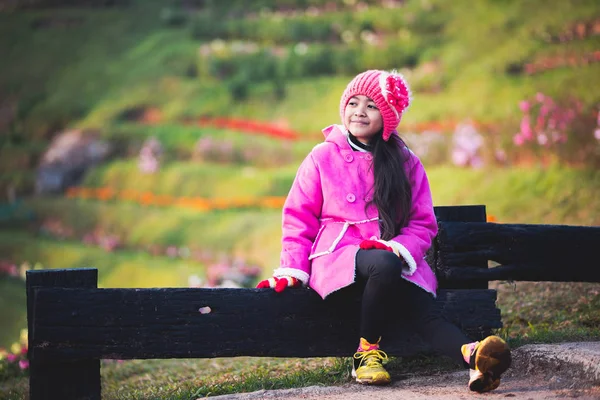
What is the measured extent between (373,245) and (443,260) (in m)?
0.46

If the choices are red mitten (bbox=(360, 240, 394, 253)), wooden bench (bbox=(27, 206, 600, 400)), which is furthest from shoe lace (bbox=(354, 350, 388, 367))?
red mitten (bbox=(360, 240, 394, 253))

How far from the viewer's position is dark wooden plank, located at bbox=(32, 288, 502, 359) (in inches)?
126

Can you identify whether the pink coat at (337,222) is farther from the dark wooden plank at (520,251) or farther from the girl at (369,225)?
the dark wooden plank at (520,251)

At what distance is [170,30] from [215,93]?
1.55 metres

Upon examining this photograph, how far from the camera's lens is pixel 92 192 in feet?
30.1

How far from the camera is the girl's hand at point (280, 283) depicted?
11.0ft

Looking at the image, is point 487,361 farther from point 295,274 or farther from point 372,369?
point 295,274

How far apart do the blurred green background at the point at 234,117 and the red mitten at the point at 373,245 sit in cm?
367

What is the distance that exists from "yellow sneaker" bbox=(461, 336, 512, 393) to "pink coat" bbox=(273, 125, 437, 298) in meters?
0.45

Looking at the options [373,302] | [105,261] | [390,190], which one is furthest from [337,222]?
[105,261]

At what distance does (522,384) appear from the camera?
3.28m

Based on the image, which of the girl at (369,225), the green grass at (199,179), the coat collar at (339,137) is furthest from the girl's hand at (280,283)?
the green grass at (199,179)

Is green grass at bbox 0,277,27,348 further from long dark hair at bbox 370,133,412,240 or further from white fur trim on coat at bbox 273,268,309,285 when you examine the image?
long dark hair at bbox 370,133,412,240

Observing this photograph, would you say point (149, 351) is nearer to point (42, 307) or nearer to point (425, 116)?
point (42, 307)
